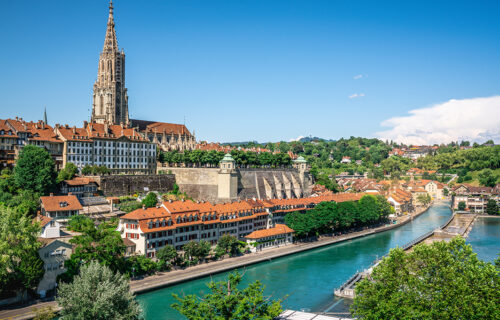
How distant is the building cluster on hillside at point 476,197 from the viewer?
91750 millimetres

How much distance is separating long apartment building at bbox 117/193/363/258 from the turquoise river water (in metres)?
5.89

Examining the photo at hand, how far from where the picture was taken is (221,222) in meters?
47.7

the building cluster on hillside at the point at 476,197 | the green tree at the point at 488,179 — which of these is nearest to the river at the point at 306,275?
the building cluster on hillside at the point at 476,197

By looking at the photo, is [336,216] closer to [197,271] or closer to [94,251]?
[197,271]

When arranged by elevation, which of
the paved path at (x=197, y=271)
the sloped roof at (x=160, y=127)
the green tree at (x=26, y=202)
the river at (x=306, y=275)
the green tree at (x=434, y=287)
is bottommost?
the river at (x=306, y=275)

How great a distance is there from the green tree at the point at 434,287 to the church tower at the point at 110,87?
2442 inches

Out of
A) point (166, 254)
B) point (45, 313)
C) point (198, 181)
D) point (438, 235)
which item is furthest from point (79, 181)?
point (438, 235)

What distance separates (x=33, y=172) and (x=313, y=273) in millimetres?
31261

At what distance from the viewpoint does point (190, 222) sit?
1754 inches

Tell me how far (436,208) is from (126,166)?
71027mm

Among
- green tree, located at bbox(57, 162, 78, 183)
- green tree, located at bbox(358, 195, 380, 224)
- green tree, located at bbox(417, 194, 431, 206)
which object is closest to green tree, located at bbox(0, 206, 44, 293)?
green tree, located at bbox(57, 162, 78, 183)

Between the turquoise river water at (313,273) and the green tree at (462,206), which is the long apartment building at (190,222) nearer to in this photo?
the turquoise river water at (313,273)

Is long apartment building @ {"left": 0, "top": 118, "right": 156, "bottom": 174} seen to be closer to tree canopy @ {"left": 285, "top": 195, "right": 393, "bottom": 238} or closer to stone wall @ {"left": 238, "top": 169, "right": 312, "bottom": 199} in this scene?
Answer: stone wall @ {"left": 238, "top": 169, "right": 312, "bottom": 199}

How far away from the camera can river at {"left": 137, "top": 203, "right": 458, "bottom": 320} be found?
1300 inches
